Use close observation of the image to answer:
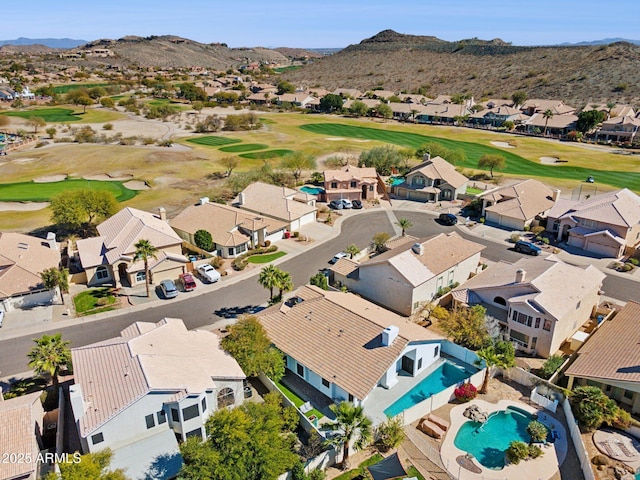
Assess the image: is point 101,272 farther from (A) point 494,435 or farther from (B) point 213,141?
(B) point 213,141

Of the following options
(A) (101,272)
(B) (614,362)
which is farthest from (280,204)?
(B) (614,362)

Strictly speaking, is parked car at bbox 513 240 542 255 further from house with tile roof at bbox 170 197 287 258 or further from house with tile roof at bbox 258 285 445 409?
house with tile roof at bbox 170 197 287 258

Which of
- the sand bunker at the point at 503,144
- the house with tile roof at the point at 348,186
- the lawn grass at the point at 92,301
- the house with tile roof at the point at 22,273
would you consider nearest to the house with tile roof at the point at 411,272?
the lawn grass at the point at 92,301

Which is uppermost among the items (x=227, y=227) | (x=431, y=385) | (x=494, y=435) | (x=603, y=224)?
(x=603, y=224)

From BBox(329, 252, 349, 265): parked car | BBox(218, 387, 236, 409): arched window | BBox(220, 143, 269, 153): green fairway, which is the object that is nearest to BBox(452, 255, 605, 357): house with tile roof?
BBox(329, 252, 349, 265): parked car

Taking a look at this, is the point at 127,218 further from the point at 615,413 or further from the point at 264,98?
the point at 264,98
